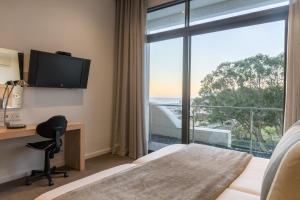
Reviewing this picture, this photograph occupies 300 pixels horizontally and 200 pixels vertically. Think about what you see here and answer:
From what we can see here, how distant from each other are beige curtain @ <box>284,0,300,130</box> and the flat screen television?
9.66ft

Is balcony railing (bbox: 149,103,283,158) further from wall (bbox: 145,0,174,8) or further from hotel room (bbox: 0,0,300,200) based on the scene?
wall (bbox: 145,0,174,8)

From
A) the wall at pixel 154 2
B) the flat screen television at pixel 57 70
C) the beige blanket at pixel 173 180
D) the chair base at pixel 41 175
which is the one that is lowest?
the chair base at pixel 41 175

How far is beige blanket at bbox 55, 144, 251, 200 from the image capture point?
1266 millimetres

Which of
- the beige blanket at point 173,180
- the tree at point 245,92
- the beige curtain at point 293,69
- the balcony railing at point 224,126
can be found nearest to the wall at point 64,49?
the balcony railing at point 224,126

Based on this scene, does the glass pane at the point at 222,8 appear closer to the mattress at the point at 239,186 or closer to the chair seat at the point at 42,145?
the mattress at the point at 239,186

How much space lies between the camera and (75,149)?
3.46m

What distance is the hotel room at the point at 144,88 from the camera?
2.66 meters

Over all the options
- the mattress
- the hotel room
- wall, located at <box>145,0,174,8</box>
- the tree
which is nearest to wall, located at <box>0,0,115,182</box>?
the hotel room

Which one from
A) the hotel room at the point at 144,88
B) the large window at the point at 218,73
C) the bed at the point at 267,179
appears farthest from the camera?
the large window at the point at 218,73

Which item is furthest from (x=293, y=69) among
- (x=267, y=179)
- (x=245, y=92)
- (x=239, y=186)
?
(x=267, y=179)

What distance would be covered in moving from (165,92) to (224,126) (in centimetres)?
121

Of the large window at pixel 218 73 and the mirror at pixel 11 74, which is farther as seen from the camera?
the large window at pixel 218 73

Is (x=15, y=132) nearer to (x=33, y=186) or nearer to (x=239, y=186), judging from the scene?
(x=33, y=186)

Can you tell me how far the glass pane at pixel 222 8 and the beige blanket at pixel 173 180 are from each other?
2.16m
